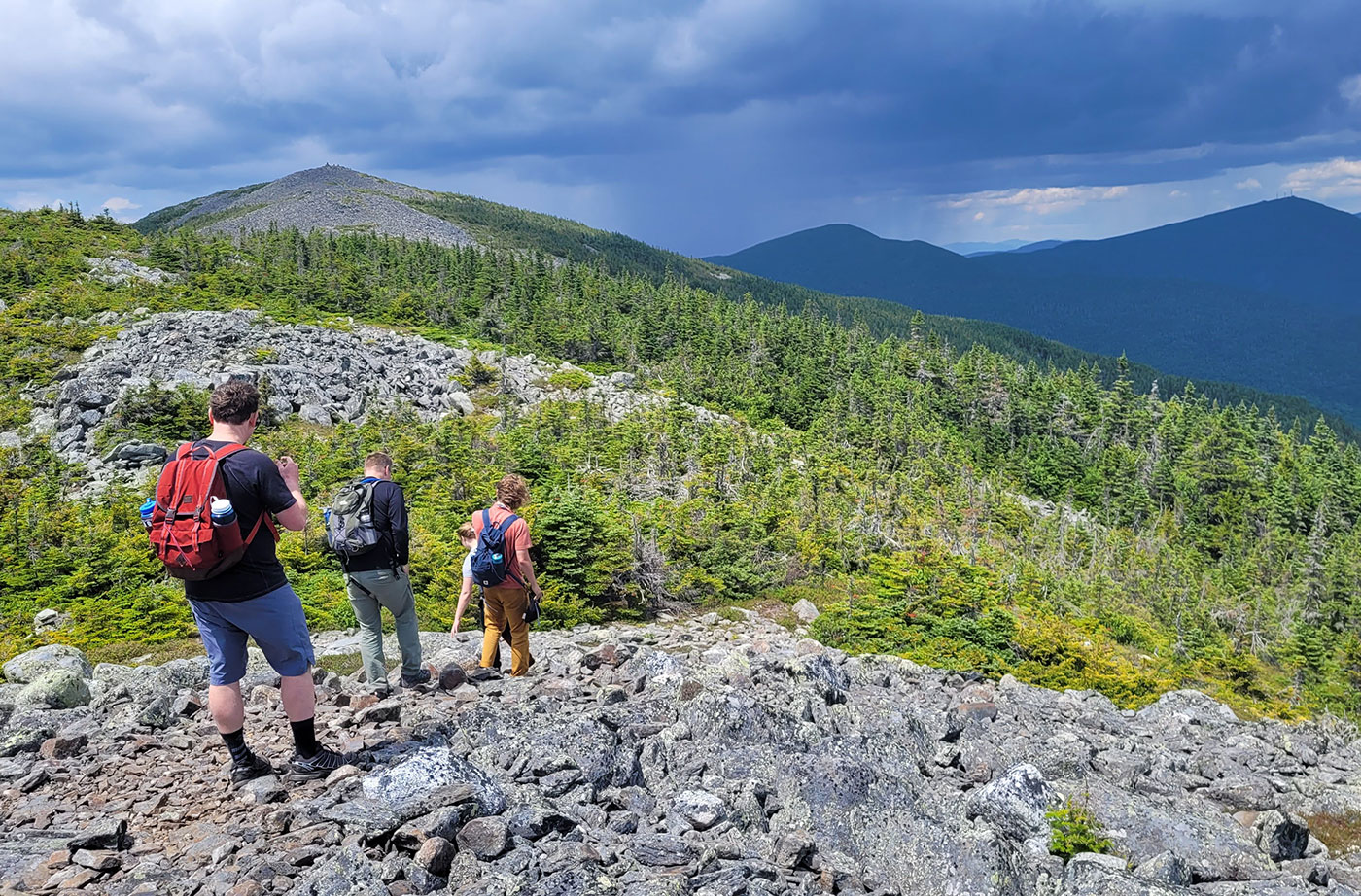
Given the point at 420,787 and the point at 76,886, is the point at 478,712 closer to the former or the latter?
the point at 420,787

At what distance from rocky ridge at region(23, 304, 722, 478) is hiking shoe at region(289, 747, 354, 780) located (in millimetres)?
32884

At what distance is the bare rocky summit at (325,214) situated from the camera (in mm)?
153125

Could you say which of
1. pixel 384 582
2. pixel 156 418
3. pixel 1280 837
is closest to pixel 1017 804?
pixel 1280 837

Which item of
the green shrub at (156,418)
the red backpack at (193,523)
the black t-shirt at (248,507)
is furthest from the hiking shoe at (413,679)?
the green shrub at (156,418)

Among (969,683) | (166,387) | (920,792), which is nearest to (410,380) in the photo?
(166,387)

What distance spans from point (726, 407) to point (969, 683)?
2002 inches

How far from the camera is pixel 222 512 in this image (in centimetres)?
462

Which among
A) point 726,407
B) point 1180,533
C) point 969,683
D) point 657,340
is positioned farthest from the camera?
point 657,340

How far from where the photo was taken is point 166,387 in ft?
124

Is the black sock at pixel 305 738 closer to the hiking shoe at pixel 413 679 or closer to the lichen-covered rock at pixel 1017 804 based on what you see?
the hiking shoe at pixel 413 679

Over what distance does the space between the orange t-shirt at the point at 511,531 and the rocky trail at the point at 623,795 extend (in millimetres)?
1461

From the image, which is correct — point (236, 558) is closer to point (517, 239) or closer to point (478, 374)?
point (478, 374)

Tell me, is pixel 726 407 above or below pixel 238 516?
below

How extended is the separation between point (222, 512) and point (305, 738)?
70.1 inches
